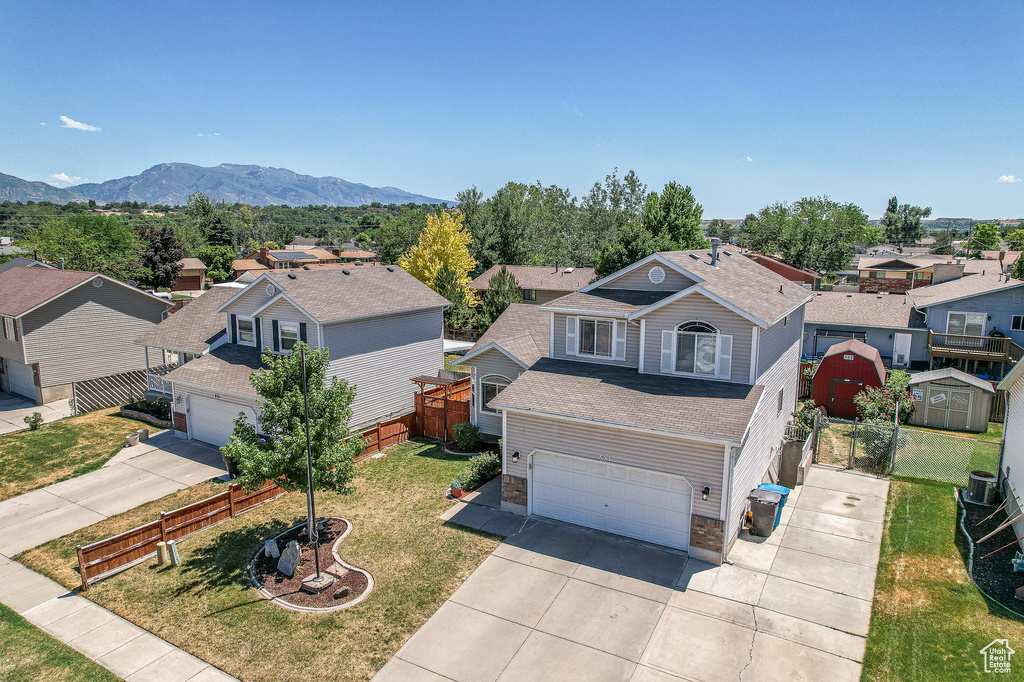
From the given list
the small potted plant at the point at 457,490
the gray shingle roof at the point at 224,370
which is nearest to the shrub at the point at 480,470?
the small potted plant at the point at 457,490

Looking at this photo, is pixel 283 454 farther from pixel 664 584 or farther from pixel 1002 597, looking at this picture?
pixel 1002 597

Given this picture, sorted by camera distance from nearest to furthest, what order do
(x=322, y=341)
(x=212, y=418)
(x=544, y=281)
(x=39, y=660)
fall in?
(x=39, y=660), (x=322, y=341), (x=212, y=418), (x=544, y=281)

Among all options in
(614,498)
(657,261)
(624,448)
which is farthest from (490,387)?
(624,448)

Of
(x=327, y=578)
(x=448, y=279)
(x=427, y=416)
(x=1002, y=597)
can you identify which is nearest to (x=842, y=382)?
(x=1002, y=597)

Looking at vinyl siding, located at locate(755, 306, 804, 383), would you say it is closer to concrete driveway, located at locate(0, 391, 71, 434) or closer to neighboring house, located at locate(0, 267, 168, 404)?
concrete driveway, located at locate(0, 391, 71, 434)

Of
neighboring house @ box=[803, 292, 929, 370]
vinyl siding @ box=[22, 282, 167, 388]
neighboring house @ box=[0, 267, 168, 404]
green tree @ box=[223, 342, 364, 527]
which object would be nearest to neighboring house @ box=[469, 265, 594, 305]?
neighboring house @ box=[803, 292, 929, 370]

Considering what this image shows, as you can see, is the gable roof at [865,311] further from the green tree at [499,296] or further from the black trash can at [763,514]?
the black trash can at [763,514]

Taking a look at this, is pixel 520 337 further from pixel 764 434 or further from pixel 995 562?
pixel 995 562
